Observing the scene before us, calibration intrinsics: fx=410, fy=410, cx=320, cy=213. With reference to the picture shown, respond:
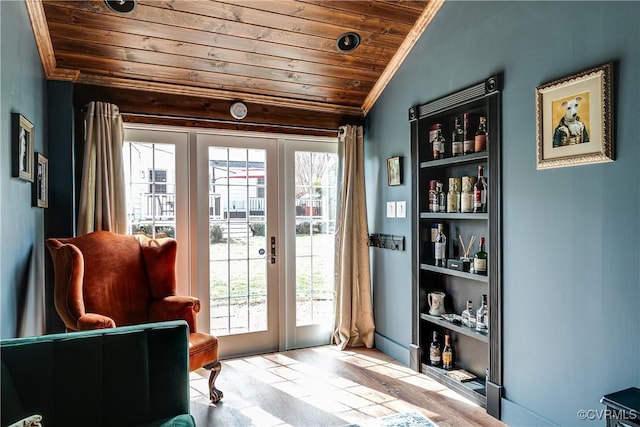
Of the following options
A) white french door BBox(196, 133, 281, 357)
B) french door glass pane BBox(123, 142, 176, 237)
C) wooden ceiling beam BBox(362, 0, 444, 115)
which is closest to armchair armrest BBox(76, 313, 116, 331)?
french door glass pane BBox(123, 142, 176, 237)

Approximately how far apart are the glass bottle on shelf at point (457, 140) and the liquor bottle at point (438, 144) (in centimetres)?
8

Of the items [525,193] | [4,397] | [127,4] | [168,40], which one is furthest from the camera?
[168,40]

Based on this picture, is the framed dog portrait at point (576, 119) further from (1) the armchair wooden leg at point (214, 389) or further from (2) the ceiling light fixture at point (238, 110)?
(1) the armchair wooden leg at point (214, 389)

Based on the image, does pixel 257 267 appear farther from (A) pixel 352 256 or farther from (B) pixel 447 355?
(B) pixel 447 355

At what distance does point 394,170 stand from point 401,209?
13.4 inches

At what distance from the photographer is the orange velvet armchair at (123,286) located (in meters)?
2.39

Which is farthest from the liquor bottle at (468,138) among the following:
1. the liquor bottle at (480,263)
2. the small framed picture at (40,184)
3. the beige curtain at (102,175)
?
the small framed picture at (40,184)

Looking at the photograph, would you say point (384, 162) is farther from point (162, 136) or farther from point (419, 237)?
point (162, 136)

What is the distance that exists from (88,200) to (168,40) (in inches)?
49.8

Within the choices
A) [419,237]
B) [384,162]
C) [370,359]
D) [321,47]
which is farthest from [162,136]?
[370,359]

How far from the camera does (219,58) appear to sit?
10.2 feet

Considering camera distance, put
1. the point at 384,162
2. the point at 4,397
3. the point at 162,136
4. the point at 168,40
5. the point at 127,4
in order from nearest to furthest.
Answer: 1. the point at 4,397
2. the point at 127,4
3. the point at 168,40
4. the point at 162,136
5. the point at 384,162

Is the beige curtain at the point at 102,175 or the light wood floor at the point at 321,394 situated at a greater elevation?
the beige curtain at the point at 102,175

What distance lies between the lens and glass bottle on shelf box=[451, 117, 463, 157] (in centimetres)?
295
